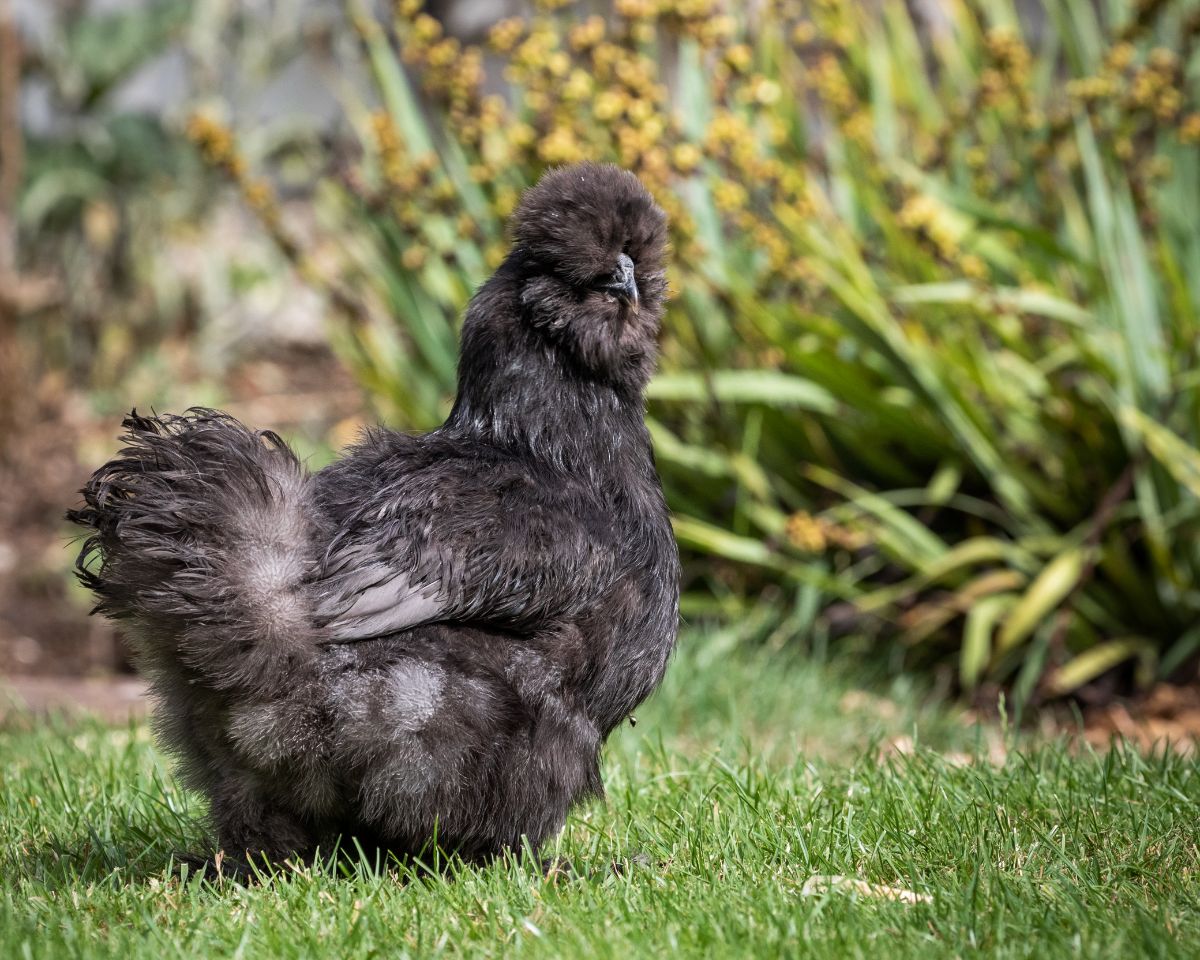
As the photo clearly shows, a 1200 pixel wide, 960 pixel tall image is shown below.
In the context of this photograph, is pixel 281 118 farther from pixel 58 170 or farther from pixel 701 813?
pixel 701 813

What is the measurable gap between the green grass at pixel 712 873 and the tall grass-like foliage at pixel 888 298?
196 centimetres

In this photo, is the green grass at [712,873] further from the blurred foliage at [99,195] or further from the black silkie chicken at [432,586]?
the blurred foliage at [99,195]

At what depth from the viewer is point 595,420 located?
370 centimetres

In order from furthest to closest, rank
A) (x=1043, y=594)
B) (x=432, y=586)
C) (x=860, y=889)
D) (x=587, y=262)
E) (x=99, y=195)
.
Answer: (x=99, y=195)
(x=1043, y=594)
(x=587, y=262)
(x=432, y=586)
(x=860, y=889)

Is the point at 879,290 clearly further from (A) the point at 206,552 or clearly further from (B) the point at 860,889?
(A) the point at 206,552

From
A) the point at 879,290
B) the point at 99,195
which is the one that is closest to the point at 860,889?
the point at 879,290

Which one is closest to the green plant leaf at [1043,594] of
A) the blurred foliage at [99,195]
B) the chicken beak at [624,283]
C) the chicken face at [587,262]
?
the chicken face at [587,262]

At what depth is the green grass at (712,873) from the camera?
9.52ft

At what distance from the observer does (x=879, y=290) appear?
637 cm

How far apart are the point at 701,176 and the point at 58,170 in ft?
23.1

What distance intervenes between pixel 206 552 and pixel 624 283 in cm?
121

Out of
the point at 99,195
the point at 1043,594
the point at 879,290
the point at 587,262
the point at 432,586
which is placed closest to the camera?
the point at 432,586

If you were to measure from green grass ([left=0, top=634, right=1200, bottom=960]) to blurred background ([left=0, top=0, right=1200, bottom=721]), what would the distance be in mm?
2009

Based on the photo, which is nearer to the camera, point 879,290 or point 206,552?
point 206,552
